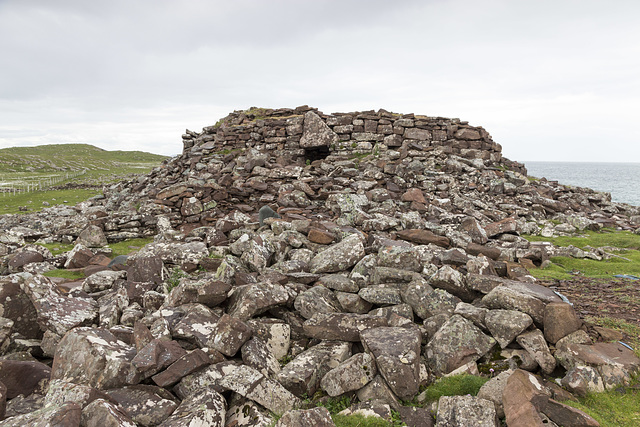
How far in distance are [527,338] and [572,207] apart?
1651cm

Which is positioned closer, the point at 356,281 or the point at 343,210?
the point at 356,281

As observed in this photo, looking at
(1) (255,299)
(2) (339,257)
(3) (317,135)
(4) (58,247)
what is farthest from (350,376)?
(3) (317,135)

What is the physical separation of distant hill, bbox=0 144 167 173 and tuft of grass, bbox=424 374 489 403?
103415 mm

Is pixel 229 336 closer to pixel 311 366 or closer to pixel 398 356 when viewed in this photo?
pixel 311 366

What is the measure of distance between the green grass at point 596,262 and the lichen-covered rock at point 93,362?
28.7 feet

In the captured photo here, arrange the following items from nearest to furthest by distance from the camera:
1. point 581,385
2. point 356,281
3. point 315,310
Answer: point 581,385, point 315,310, point 356,281

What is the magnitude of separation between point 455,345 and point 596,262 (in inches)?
299

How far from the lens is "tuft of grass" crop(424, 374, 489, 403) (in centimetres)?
481

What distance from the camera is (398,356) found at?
4.98 metres

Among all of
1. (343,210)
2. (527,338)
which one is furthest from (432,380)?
(343,210)

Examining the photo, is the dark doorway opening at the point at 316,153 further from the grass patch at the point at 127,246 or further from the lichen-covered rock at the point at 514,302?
the lichen-covered rock at the point at 514,302

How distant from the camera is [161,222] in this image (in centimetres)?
1464

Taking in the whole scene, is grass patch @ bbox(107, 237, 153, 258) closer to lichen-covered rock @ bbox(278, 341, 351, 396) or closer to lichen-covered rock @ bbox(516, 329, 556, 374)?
lichen-covered rock @ bbox(278, 341, 351, 396)

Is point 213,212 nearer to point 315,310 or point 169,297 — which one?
point 169,297
